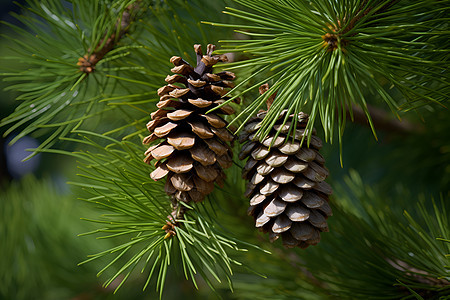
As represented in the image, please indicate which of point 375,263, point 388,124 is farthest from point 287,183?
point 388,124

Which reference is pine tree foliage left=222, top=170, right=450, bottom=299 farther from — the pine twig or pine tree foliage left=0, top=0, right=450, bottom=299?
the pine twig

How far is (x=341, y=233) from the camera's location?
550mm

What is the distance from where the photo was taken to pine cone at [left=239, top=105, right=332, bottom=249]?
15.2 inches

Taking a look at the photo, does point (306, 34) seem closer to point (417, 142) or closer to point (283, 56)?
point (283, 56)

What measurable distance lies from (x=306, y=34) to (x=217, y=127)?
13 cm

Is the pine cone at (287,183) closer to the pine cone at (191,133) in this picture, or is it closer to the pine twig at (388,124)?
the pine cone at (191,133)

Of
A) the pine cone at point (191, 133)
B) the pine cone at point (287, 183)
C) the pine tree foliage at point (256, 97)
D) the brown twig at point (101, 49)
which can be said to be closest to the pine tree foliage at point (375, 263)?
the pine tree foliage at point (256, 97)

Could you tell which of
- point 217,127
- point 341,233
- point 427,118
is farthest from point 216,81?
point 427,118

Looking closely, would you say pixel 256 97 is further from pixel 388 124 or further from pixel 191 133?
pixel 388 124

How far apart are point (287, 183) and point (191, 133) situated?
0.38 ft

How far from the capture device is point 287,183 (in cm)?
40

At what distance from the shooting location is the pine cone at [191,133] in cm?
38

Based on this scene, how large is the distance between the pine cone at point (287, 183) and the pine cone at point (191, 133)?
0.04 meters

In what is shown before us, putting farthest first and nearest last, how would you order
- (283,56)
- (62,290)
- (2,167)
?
1. (2,167)
2. (62,290)
3. (283,56)
